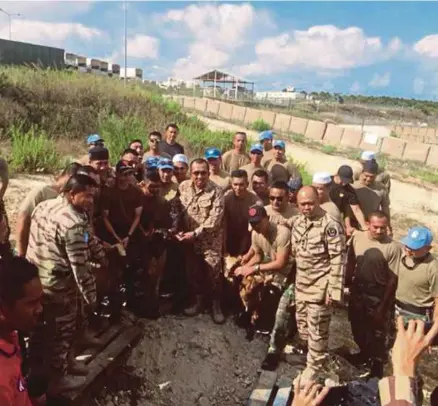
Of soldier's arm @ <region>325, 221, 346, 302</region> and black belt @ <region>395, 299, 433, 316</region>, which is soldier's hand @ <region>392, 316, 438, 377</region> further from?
black belt @ <region>395, 299, 433, 316</region>

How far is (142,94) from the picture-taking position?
753 inches

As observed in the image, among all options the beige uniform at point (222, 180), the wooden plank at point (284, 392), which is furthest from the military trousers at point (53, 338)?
the beige uniform at point (222, 180)

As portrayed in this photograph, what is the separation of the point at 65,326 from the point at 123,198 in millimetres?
1598

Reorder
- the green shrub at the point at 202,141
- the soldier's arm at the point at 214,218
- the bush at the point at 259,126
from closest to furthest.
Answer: the soldier's arm at the point at 214,218, the green shrub at the point at 202,141, the bush at the point at 259,126

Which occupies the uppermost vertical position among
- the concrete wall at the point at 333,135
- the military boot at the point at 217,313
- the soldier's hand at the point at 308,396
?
the soldier's hand at the point at 308,396

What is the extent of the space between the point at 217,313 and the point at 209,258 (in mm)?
631

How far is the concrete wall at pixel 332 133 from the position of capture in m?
22.2

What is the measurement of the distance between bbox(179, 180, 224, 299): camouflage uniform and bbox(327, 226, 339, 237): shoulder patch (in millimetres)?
1353

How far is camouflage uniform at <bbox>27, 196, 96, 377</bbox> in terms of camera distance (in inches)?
137

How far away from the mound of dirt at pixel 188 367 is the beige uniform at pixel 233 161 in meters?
2.82

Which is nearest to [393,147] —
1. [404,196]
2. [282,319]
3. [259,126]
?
[259,126]

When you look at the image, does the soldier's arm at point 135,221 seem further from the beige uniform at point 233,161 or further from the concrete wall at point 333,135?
the concrete wall at point 333,135

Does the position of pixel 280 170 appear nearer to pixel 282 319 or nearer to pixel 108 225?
pixel 282 319

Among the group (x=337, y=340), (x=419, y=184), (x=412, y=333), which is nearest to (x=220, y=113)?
(x=419, y=184)
